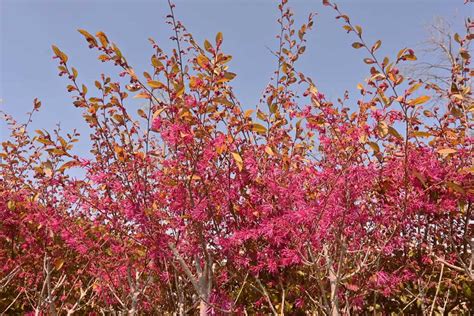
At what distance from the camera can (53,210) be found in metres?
4.44

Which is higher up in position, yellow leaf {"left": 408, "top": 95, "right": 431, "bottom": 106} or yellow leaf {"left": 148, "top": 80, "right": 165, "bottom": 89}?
yellow leaf {"left": 148, "top": 80, "right": 165, "bottom": 89}

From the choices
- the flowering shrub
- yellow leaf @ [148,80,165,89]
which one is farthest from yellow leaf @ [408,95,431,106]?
yellow leaf @ [148,80,165,89]

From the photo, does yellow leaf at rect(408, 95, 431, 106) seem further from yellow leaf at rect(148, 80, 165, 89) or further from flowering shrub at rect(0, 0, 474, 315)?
yellow leaf at rect(148, 80, 165, 89)

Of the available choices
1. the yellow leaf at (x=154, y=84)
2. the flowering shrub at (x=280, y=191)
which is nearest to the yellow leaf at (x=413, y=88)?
the flowering shrub at (x=280, y=191)

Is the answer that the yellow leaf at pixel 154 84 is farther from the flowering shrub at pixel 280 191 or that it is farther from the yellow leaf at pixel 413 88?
the yellow leaf at pixel 413 88

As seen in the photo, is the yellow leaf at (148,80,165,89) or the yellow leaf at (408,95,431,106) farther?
the yellow leaf at (148,80,165,89)

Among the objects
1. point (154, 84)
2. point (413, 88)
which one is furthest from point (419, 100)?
point (154, 84)

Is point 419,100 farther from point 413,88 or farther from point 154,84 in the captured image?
point 154,84

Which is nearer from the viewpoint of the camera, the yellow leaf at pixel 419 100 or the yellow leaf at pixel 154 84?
the yellow leaf at pixel 419 100

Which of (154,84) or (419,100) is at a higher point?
(154,84)

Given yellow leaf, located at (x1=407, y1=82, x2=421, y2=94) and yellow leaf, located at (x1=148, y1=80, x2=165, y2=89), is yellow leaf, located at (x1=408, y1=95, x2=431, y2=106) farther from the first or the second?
yellow leaf, located at (x1=148, y1=80, x2=165, y2=89)

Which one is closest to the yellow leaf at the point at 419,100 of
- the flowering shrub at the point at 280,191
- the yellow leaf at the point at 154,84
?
the flowering shrub at the point at 280,191

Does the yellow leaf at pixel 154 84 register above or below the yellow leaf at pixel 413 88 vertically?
above

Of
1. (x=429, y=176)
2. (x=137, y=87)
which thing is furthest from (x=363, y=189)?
(x=137, y=87)
